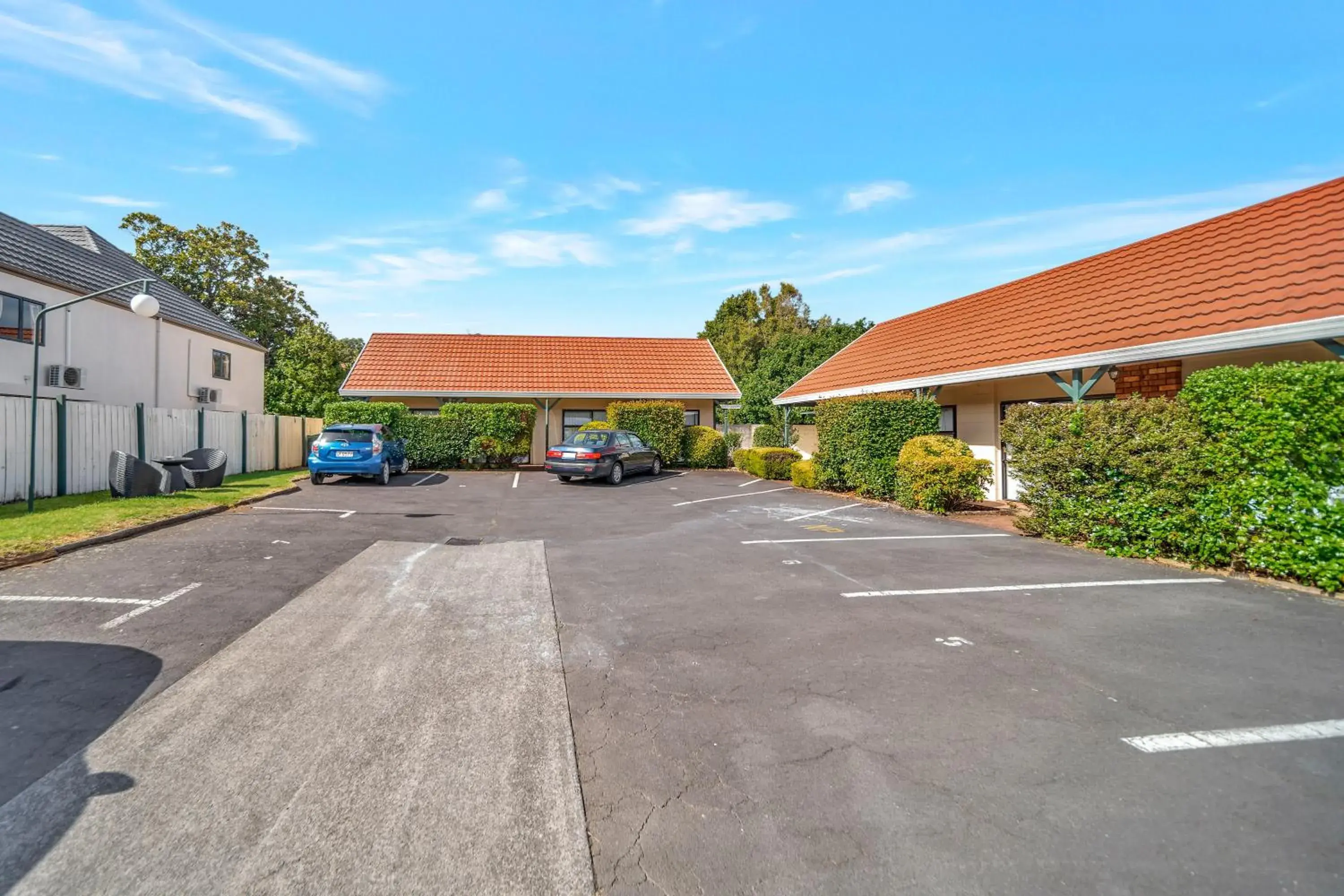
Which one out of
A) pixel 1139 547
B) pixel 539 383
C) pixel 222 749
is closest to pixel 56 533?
pixel 222 749

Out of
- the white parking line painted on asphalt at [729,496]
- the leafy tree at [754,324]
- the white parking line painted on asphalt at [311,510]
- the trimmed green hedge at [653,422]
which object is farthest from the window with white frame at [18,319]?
the leafy tree at [754,324]

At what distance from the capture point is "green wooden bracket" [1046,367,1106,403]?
10492 millimetres

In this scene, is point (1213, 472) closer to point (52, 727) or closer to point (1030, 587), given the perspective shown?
point (1030, 587)

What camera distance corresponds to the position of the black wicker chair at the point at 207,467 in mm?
13477

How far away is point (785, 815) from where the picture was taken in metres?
2.59

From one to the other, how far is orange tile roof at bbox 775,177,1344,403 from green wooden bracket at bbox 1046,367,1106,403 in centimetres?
26

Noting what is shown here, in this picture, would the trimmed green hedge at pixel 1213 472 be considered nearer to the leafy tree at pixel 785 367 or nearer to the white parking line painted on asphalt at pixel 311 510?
the white parking line painted on asphalt at pixel 311 510

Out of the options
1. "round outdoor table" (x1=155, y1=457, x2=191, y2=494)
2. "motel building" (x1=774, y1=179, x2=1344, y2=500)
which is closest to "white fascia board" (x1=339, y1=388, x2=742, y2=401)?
"motel building" (x1=774, y1=179, x2=1344, y2=500)

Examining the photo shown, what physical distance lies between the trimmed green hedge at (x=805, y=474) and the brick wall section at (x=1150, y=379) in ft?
23.3

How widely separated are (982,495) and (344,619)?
11777 millimetres

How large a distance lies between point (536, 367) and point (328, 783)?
80.5 feet

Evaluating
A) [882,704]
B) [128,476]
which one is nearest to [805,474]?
[882,704]

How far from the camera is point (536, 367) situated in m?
26.4

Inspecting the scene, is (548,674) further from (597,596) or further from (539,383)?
(539,383)
